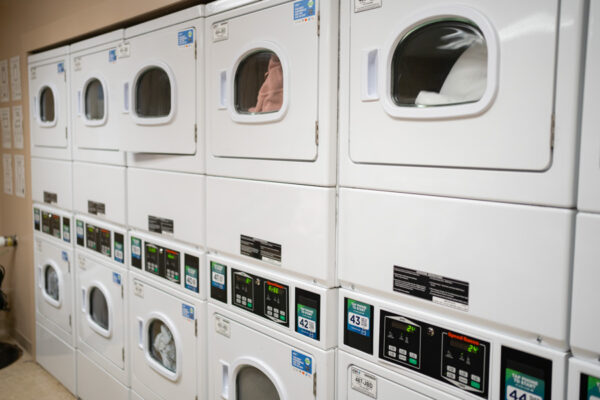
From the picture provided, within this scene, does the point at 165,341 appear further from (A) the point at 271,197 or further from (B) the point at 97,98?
(B) the point at 97,98

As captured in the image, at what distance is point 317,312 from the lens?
5.93 ft

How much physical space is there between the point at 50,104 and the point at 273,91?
2594 mm

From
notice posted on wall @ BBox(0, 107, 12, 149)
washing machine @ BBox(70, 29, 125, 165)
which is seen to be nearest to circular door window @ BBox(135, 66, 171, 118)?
washing machine @ BBox(70, 29, 125, 165)

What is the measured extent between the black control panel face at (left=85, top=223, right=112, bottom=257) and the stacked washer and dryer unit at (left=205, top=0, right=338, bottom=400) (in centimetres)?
106

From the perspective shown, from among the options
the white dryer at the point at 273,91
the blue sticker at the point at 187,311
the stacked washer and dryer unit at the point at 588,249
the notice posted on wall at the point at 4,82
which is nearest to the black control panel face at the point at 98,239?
the blue sticker at the point at 187,311

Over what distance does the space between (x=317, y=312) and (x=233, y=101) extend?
3.17 ft

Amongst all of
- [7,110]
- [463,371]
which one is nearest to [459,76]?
[463,371]

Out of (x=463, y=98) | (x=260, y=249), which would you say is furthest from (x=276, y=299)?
(x=463, y=98)

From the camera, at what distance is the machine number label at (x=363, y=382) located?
66.6 inches

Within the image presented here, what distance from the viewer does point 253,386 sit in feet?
7.25

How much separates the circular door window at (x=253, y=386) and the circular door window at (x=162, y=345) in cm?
54

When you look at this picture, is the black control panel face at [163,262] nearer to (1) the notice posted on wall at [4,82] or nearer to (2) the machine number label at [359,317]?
(2) the machine number label at [359,317]

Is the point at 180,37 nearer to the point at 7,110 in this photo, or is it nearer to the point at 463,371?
the point at 463,371

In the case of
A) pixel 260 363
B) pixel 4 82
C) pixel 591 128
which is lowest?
pixel 260 363
